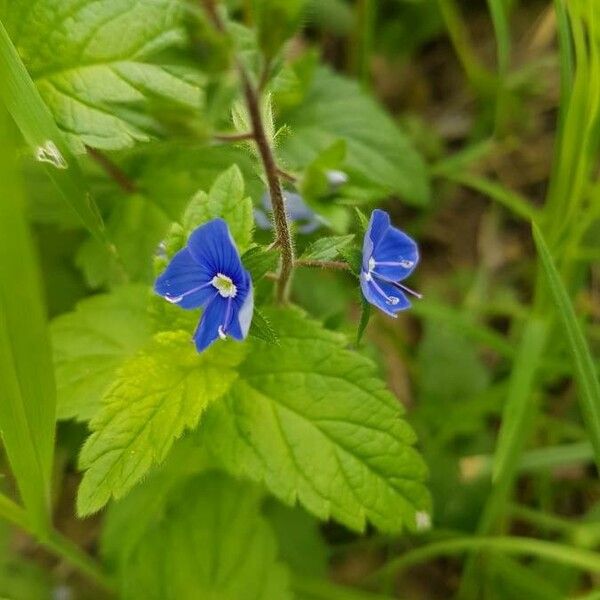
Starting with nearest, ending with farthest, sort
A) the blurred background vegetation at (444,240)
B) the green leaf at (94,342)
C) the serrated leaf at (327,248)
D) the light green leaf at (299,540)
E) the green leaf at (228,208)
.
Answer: the serrated leaf at (327,248) → the green leaf at (228,208) → the green leaf at (94,342) → the blurred background vegetation at (444,240) → the light green leaf at (299,540)

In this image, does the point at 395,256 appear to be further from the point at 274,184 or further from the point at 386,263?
the point at 274,184

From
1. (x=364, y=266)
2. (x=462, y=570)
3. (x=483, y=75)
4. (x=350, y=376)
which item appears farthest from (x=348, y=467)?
Result: (x=483, y=75)

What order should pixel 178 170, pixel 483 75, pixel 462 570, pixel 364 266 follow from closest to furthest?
1. pixel 364 266
2. pixel 178 170
3. pixel 462 570
4. pixel 483 75

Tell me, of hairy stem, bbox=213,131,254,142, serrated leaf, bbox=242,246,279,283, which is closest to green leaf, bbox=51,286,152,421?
serrated leaf, bbox=242,246,279,283

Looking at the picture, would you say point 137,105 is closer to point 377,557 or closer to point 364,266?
point 364,266

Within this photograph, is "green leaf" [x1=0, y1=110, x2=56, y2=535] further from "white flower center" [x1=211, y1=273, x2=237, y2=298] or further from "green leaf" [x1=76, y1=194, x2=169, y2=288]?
"green leaf" [x1=76, y1=194, x2=169, y2=288]

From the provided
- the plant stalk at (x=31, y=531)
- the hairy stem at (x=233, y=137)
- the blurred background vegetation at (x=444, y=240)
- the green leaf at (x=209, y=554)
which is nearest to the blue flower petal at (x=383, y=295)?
the blurred background vegetation at (x=444, y=240)

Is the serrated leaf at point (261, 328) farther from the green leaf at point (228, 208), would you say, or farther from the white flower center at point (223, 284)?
the green leaf at point (228, 208)

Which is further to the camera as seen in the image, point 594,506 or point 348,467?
point 594,506
